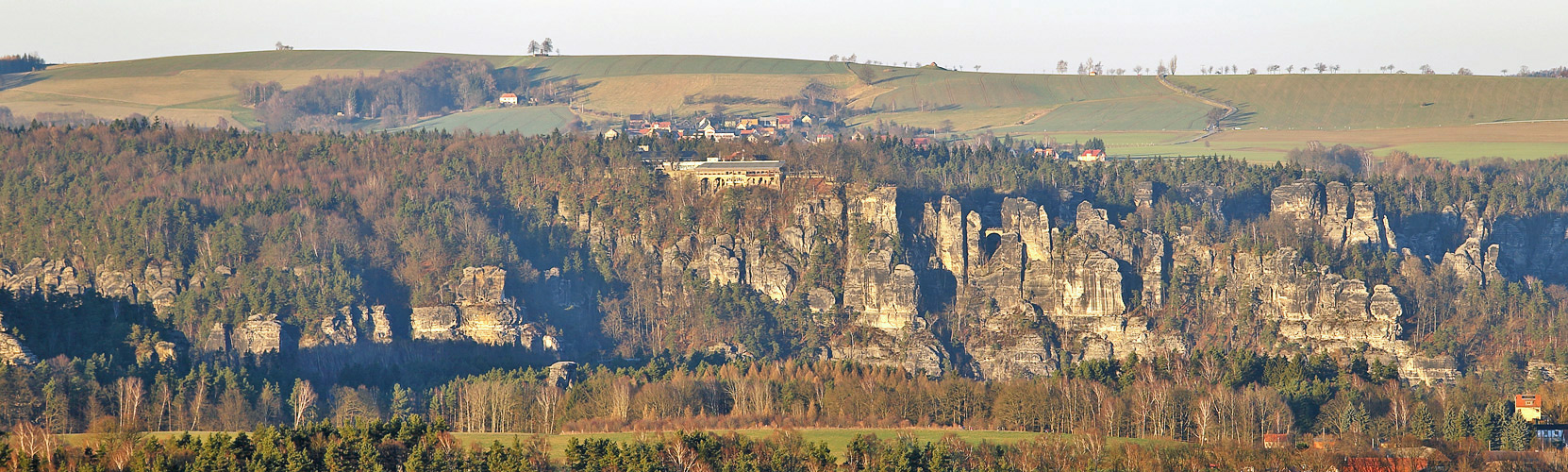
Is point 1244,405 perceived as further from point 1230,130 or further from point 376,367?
point 1230,130

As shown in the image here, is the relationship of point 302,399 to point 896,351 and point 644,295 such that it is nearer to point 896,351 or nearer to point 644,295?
point 644,295

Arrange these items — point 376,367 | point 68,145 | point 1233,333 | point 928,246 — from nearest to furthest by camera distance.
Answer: point 376,367 → point 1233,333 → point 928,246 → point 68,145

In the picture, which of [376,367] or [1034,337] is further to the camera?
[1034,337]

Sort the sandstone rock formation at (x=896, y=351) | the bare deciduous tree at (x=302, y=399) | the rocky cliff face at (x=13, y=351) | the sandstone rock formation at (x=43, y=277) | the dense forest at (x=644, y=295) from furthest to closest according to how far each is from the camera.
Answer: the sandstone rock formation at (x=43, y=277)
the sandstone rock formation at (x=896, y=351)
the rocky cliff face at (x=13, y=351)
the bare deciduous tree at (x=302, y=399)
the dense forest at (x=644, y=295)

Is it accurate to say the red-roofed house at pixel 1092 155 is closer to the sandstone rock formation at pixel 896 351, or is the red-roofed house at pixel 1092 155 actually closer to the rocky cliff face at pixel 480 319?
the sandstone rock formation at pixel 896 351

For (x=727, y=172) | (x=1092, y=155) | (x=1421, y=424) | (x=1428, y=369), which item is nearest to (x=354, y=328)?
(x=727, y=172)

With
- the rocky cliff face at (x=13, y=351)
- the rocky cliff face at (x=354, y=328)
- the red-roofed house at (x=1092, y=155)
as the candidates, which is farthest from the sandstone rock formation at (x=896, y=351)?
Answer: the rocky cliff face at (x=13, y=351)

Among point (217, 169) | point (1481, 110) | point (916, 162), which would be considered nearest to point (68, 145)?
point (217, 169)

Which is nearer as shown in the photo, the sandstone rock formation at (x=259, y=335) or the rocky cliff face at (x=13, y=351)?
the rocky cliff face at (x=13, y=351)
